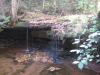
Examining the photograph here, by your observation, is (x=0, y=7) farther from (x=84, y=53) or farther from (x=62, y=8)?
(x=84, y=53)

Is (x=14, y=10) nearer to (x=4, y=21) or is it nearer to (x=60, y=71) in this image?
(x=4, y=21)

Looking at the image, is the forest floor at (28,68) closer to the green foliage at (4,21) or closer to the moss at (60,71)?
the moss at (60,71)

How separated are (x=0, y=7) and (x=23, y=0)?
0.99 meters

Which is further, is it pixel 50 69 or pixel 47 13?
pixel 47 13

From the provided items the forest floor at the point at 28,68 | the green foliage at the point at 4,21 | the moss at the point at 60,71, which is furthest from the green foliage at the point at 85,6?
the green foliage at the point at 4,21

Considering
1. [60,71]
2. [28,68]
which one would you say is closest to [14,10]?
[28,68]

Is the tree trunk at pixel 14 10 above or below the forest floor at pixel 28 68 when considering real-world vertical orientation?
above

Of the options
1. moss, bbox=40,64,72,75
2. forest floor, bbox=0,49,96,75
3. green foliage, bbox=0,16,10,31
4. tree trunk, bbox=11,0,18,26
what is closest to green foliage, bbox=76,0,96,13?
forest floor, bbox=0,49,96,75

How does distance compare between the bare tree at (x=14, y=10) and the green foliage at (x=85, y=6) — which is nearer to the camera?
the bare tree at (x=14, y=10)

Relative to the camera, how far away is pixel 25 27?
6906 mm

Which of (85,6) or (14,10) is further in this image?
(85,6)

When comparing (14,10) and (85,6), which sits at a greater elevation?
(85,6)

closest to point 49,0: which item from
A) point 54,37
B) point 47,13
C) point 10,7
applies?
point 47,13

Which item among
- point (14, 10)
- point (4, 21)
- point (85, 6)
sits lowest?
point (4, 21)
